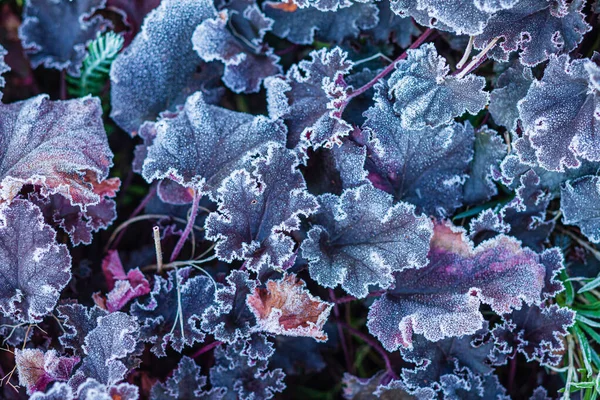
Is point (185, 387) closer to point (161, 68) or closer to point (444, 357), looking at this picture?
point (444, 357)

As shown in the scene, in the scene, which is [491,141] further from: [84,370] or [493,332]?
[84,370]

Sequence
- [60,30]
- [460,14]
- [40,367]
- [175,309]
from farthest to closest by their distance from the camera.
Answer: [60,30], [175,309], [40,367], [460,14]

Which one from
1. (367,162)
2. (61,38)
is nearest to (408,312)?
(367,162)

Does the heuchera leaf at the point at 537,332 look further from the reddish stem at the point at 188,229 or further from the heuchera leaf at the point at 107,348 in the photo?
the heuchera leaf at the point at 107,348

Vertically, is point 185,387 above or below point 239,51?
below

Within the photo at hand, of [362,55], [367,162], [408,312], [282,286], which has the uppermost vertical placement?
[362,55]

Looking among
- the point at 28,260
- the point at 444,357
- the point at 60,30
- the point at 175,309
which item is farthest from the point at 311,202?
the point at 60,30
